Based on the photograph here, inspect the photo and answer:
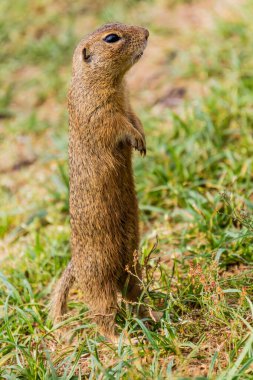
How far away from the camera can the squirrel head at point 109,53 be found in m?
4.10

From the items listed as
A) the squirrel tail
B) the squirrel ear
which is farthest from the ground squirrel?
the squirrel tail

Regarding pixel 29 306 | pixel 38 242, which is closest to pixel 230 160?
pixel 38 242

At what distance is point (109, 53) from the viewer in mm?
4117

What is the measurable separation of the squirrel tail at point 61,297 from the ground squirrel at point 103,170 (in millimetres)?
119

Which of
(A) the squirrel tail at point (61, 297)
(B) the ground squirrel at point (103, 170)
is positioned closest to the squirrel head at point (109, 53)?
(B) the ground squirrel at point (103, 170)

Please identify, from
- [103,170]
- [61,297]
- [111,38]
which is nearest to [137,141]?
[103,170]

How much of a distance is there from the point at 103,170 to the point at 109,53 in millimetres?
825

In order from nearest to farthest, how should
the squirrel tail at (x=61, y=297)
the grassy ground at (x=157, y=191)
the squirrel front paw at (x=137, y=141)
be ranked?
the grassy ground at (x=157, y=191) < the squirrel front paw at (x=137, y=141) < the squirrel tail at (x=61, y=297)

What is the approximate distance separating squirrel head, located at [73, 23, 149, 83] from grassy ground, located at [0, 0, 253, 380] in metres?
1.09

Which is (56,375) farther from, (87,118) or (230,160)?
(230,160)

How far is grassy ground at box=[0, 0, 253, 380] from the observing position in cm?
363

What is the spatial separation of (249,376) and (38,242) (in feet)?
8.43

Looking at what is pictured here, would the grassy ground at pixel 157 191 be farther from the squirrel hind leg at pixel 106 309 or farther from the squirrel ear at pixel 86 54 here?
the squirrel ear at pixel 86 54

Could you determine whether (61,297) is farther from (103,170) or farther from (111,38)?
(111,38)
